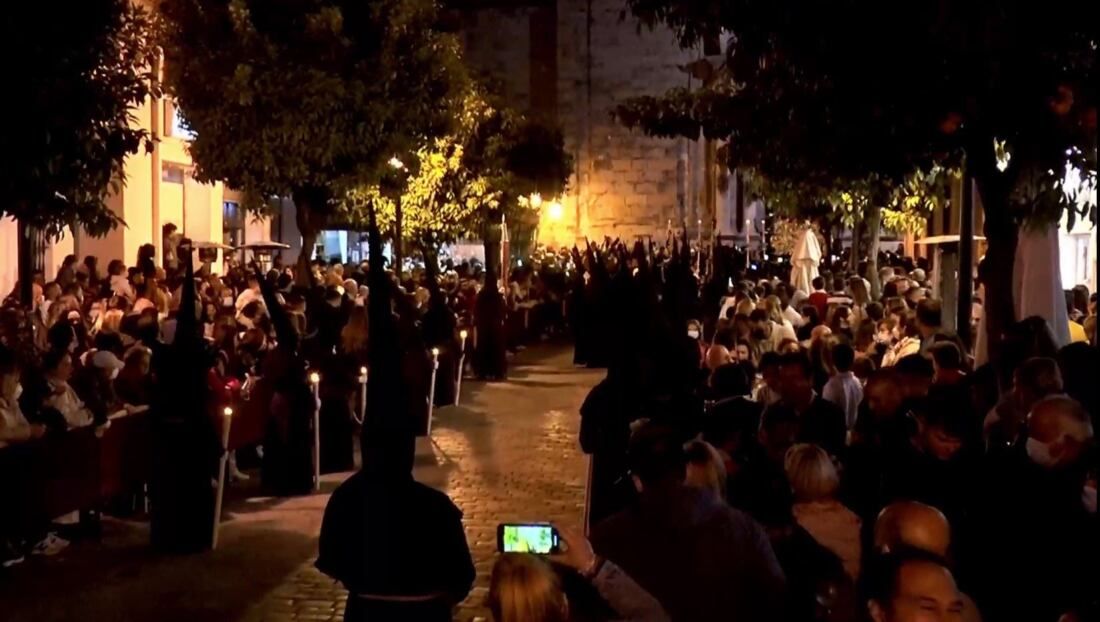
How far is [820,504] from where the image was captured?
586 cm

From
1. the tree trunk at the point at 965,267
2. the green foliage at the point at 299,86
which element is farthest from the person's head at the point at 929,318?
the green foliage at the point at 299,86

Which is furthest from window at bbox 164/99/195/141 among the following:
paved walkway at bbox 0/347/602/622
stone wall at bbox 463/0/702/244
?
stone wall at bbox 463/0/702/244

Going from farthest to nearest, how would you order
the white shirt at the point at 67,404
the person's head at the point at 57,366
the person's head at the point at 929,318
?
the person's head at the point at 929,318 < the person's head at the point at 57,366 < the white shirt at the point at 67,404

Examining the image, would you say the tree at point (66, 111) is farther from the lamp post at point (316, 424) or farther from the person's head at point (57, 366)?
the lamp post at point (316, 424)

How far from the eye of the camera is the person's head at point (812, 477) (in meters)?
5.82

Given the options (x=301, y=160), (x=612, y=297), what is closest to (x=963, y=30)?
(x=612, y=297)

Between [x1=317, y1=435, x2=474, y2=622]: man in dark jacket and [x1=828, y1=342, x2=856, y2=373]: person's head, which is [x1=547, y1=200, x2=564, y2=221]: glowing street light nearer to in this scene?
[x1=828, y1=342, x2=856, y2=373]: person's head

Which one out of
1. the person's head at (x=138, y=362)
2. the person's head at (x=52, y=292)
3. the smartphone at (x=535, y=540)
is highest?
the person's head at (x=52, y=292)

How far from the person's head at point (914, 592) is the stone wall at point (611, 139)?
1568 inches

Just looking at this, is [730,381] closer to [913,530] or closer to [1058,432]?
[1058,432]

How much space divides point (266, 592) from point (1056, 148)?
6070 mm

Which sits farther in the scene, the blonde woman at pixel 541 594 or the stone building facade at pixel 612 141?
the stone building facade at pixel 612 141

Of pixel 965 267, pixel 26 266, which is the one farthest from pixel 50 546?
pixel 965 267

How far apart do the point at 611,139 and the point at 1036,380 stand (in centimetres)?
3794
